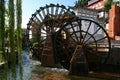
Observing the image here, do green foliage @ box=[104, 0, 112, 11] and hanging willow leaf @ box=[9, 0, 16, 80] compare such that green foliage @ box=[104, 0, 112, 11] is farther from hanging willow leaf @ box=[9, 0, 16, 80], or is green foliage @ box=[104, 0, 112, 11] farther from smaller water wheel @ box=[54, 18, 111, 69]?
hanging willow leaf @ box=[9, 0, 16, 80]

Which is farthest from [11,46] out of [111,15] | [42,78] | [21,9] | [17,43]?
[111,15]

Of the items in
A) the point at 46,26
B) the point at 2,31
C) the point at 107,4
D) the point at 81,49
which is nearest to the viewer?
the point at 2,31

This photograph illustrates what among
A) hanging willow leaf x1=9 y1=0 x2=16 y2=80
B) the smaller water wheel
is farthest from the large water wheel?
hanging willow leaf x1=9 y1=0 x2=16 y2=80

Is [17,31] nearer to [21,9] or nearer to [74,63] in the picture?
[21,9]

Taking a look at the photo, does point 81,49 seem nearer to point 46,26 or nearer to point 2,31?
point 46,26

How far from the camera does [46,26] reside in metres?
26.0

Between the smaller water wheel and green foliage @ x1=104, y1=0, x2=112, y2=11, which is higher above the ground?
green foliage @ x1=104, y1=0, x2=112, y2=11

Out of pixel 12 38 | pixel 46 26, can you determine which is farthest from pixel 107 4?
pixel 12 38

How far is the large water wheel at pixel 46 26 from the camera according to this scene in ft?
77.8

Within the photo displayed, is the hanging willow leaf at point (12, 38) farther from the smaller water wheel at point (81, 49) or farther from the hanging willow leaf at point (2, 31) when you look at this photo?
the smaller water wheel at point (81, 49)

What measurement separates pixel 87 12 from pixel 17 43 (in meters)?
35.0

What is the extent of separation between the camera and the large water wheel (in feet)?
77.8

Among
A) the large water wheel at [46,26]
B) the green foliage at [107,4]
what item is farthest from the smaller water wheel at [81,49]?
the green foliage at [107,4]

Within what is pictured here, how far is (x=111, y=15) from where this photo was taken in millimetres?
29141
